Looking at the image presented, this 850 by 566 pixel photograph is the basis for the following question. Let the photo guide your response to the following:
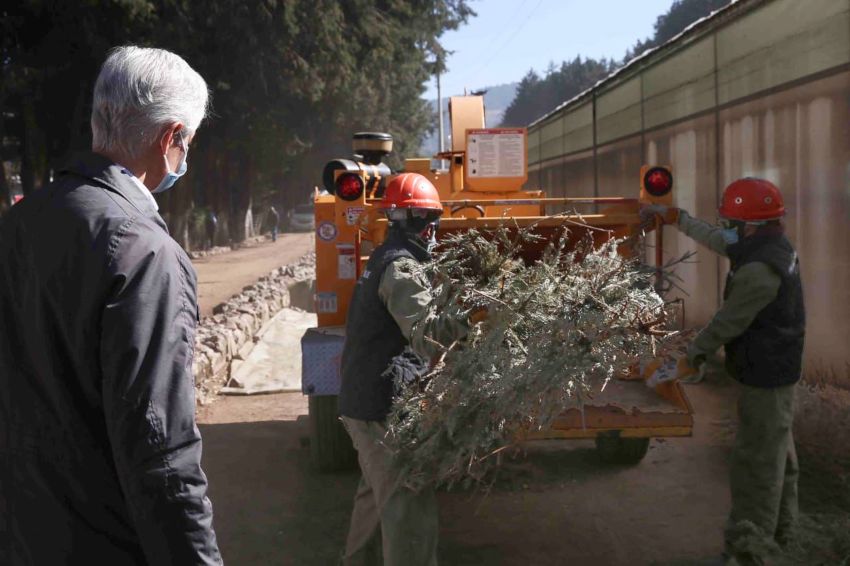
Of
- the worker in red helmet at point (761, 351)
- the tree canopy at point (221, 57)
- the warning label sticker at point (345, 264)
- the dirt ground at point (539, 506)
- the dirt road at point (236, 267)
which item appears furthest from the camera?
the dirt road at point (236, 267)

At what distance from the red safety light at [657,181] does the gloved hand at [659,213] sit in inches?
12.5

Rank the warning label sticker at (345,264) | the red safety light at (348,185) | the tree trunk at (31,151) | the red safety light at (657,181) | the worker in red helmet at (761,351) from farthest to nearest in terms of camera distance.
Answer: the tree trunk at (31,151)
the warning label sticker at (345,264)
the red safety light at (348,185)
the red safety light at (657,181)
the worker in red helmet at (761,351)

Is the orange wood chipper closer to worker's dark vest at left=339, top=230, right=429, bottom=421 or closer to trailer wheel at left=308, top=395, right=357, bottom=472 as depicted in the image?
trailer wheel at left=308, top=395, right=357, bottom=472

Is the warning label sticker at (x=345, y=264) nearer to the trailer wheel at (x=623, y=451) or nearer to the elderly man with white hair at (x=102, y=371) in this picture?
the trailer wheel at (x=623, y=451)

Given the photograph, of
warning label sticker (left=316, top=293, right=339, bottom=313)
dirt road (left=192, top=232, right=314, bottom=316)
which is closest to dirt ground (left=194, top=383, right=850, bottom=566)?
warning label sticker (left=316, top=293, right=339, bottom=313)

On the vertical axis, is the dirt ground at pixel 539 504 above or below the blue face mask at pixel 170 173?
below

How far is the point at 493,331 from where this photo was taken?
3379mm

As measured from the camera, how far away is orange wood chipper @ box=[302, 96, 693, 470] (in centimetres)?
500

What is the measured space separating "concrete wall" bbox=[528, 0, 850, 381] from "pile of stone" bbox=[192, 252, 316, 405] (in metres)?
5.10

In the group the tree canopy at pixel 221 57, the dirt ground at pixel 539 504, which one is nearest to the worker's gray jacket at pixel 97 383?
the dirt ground at pixel 539 504

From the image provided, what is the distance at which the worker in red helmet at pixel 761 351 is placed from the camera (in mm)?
4488

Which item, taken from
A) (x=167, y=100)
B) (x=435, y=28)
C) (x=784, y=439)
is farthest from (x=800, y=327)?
(x=435, y=28)

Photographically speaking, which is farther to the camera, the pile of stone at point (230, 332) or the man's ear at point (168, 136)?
the pile of stone at point (230, 332)

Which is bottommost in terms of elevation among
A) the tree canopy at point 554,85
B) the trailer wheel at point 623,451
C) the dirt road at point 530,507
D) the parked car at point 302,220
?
the dirt road at point 530,507
